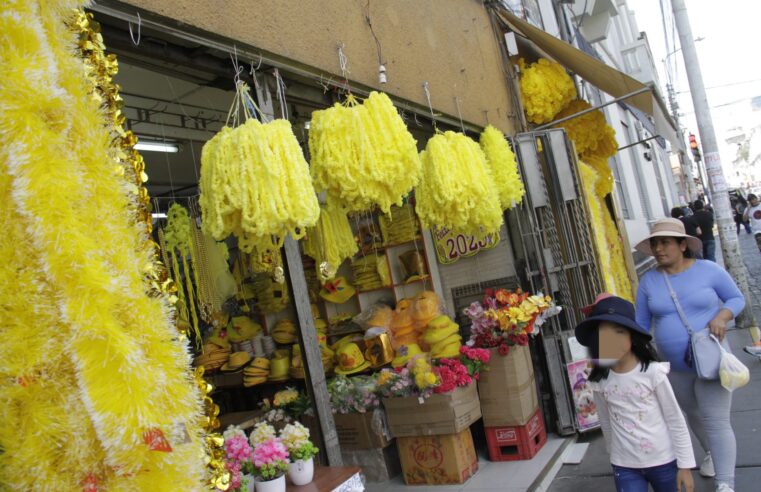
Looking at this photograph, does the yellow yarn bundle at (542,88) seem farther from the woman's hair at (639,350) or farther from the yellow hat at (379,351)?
the woman's hair at (639,350)

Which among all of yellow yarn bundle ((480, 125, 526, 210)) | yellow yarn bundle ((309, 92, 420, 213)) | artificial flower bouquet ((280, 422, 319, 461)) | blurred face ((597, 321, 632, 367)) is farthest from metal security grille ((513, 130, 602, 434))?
artificial flower bouquet ((280, 422, 319, 461))

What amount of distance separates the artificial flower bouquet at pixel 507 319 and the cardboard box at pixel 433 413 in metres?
0.49

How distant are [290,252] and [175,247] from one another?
2.75 metres

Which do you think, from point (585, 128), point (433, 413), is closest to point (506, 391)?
point (433, 413)

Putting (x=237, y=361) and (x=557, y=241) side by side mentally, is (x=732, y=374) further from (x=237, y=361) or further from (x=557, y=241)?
(x=237, y=361)

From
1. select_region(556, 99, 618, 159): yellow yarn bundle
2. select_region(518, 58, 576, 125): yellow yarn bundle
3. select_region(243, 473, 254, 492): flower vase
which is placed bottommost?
select_region(243, 473, 254, 492): flower vase

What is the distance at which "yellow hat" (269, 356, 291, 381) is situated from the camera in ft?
21.1

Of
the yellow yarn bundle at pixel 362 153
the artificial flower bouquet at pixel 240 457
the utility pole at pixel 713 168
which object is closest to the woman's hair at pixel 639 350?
the yellow yarn bundle at pixel 362 153

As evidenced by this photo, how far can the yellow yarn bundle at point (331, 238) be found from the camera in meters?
4.67

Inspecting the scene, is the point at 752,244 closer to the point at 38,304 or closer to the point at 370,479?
the point at 370,479

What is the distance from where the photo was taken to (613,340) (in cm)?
267

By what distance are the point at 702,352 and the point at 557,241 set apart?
3.02 metres

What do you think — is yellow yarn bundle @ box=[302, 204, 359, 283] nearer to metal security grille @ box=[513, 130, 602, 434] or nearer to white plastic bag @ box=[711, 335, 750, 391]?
metal security grille @ box=[513, 130, 602, 434]

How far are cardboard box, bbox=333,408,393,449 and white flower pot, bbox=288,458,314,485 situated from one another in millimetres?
1987
